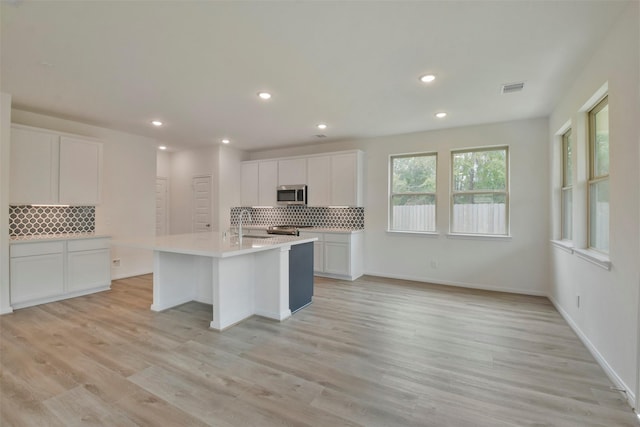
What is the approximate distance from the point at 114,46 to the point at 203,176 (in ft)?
13.9

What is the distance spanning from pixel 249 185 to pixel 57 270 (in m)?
3.62

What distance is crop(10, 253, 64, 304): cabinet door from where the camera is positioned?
3680 millimetres

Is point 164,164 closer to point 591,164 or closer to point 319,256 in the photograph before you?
point 319,256

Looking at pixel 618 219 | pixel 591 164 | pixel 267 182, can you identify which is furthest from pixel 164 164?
pixel 618 219

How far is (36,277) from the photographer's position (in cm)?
383

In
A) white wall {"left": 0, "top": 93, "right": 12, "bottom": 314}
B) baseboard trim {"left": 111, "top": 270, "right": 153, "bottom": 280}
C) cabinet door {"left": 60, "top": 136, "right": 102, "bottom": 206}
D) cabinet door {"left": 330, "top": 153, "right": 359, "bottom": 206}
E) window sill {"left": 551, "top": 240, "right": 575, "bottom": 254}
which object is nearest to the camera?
window sill {"left": 551, "top": 240, "right": 575, "bottom": 254}

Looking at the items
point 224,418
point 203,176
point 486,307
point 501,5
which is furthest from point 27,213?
point 486,307

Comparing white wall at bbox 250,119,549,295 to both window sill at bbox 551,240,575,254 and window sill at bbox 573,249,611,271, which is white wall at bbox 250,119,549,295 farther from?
window sill at bbox 573,249,611,271

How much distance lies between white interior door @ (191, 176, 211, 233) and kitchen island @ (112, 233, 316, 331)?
107 inches

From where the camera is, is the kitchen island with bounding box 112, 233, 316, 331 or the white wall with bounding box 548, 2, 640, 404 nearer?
the white wall with bounding box 548, 2, 640, 404

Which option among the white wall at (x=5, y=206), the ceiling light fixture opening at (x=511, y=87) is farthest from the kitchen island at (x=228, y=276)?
the ceiling light fixture opening at (x=511, y=87)

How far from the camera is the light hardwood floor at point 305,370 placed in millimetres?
1854

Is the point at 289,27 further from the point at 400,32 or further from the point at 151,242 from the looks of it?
the point at 151,242

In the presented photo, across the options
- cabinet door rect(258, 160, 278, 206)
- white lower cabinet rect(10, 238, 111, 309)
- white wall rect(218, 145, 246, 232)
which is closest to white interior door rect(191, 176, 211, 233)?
white wall rect(218, 145, 246, 232)
